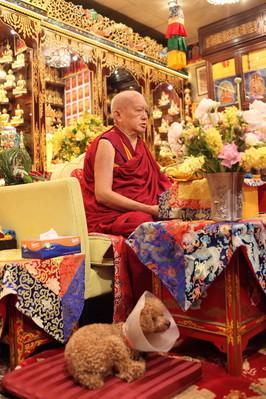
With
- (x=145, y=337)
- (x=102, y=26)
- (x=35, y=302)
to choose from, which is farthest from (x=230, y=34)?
Result: (x=145, y=337)

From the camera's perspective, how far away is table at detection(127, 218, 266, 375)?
1.58m

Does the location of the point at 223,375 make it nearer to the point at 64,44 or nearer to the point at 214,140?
the point at 214,140

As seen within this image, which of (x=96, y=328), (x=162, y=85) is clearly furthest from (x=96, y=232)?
(x=162, y=85)

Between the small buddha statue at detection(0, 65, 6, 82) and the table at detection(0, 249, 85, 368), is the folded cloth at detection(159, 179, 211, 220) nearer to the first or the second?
the table at detection(0, 249, 85, 368)

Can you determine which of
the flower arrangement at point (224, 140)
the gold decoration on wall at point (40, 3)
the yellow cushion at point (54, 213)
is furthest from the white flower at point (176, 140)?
the gold decoration on wall at point (40, 3)

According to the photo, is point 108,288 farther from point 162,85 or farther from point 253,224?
point 162,85

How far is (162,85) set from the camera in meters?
5.99

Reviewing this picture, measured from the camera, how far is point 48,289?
70.4 inches

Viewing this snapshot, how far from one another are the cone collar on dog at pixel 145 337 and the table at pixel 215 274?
0.33 feet

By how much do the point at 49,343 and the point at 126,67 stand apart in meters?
4.02

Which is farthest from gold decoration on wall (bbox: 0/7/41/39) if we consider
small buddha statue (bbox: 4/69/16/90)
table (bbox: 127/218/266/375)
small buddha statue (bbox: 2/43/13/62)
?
table (bbox: 127/218/266/375)

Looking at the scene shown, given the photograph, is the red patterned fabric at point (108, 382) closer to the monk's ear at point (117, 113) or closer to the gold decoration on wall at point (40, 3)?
the monk's ear at point (117, 113)

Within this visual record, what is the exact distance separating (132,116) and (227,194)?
108 cm

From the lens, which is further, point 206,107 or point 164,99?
point 164,99
